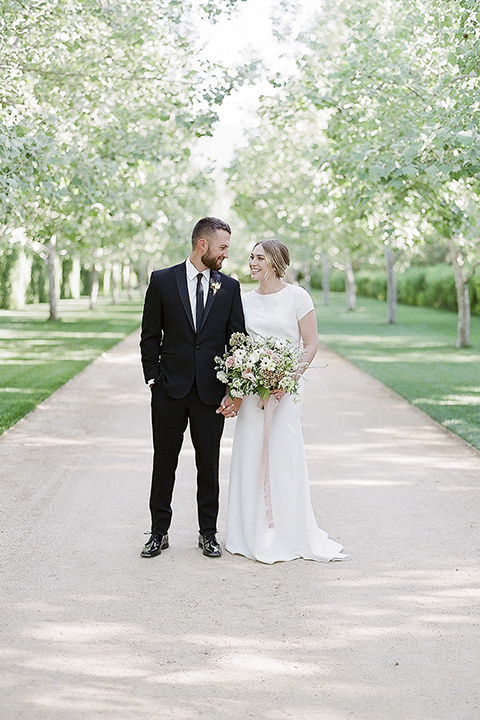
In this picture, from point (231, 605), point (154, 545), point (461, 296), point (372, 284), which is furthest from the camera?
point (372, 284)

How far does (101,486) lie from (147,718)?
4420 millimetres

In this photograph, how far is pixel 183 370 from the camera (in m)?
5.90

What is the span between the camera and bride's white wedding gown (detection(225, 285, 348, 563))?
6.02 metres

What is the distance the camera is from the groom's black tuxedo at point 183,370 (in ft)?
19.3

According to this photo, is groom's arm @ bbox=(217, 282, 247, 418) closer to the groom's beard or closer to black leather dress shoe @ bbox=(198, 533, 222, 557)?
the groom's beard

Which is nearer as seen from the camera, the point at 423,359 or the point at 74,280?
the point at 423,359

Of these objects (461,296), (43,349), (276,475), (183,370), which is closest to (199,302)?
(183,370)

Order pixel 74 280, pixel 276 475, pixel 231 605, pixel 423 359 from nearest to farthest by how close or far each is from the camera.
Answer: pixel 231 605 → pixel 276 475 → pixel 423 359 → pixel 74 280

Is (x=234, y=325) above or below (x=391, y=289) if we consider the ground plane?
below

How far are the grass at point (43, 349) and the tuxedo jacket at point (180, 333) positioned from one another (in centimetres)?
522

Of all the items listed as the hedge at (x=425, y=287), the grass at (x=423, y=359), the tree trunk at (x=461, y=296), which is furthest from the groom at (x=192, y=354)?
the hedge at (x=425, y=287)

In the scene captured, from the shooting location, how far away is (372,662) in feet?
13.9

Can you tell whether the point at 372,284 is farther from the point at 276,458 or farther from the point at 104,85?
the point at 276,458

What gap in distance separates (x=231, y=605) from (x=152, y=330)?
193 cm
